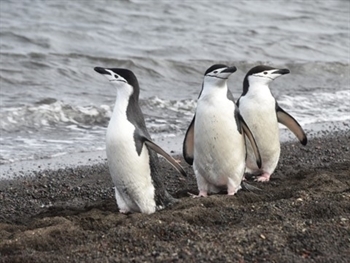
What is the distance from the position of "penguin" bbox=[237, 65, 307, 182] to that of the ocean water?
1.59 meters

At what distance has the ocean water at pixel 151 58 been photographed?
10312 mm

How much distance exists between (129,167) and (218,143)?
0.88 metres

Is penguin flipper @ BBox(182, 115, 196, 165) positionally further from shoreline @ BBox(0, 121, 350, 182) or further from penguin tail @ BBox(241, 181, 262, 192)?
shoreline @ BBox(0, 121, 350, 182)

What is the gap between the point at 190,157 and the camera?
685cm

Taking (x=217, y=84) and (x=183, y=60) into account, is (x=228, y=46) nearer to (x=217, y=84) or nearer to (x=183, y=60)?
(x=183, y=60)

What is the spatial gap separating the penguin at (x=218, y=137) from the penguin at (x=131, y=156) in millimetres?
558

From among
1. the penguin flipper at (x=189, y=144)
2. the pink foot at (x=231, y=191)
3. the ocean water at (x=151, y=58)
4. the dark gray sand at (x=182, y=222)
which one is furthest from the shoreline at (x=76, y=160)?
the pink foot at (x=231, y=191)

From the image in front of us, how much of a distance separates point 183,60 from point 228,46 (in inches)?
77.2

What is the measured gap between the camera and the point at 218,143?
6.50 m

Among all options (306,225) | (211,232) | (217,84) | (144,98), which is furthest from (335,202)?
(144,98)

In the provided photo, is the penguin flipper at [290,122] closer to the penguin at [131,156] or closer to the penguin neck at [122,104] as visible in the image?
the penguin at [131,156]

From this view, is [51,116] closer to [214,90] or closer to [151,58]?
[214,90]

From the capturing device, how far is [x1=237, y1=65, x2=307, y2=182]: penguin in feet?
24.2

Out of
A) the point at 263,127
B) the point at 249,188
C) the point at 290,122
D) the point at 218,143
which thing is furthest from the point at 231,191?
the point at 290,122
